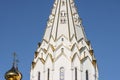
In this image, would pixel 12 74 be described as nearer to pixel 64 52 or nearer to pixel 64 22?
pixel 64 52

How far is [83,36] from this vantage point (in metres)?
37.7

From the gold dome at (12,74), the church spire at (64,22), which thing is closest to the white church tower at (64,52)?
the church spire at (64,22)

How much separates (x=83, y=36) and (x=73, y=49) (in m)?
1.74

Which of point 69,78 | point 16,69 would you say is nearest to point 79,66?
point 69,78

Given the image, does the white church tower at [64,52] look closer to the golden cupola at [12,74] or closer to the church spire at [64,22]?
the church spire at [64,22]

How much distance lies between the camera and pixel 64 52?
36.2m

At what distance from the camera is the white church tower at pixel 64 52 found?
35281mm

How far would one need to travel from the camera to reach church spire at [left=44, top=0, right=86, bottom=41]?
123 feet

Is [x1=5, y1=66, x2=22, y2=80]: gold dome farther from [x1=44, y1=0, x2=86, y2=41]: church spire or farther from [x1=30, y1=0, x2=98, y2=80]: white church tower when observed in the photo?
[x1=44, y1=0, x2=86, y2=41]: church spire

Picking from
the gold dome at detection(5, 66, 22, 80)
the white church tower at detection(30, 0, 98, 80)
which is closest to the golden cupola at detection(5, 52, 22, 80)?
the gold dome at detection(5, 66, 22, 80)

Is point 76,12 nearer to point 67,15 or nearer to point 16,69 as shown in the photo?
point 67,15

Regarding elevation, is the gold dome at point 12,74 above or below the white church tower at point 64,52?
below

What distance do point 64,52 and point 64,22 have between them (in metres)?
2.72

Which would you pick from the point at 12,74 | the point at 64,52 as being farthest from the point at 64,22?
the point at 12,74
